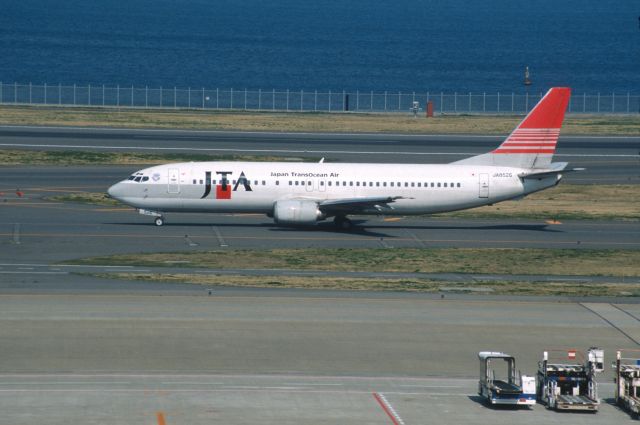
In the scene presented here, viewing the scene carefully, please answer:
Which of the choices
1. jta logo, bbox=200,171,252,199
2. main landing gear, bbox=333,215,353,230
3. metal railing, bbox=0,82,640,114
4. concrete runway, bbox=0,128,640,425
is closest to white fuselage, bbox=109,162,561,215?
jta logo, bbox=200,171,252,199

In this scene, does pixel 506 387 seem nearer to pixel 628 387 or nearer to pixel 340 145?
pixel 628 387

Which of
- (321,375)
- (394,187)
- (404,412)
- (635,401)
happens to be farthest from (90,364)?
(394,187)

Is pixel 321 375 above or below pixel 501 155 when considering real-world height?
below

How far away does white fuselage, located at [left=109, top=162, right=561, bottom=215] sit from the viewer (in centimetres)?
6475

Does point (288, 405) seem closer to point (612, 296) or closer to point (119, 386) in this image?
point (119, 386)

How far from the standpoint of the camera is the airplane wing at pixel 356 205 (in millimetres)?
64438

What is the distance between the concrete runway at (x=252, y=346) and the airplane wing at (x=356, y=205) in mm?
10366

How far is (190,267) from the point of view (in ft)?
173

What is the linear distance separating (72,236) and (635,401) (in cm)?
3675

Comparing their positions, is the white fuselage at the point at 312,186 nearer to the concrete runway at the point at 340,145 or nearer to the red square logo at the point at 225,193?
the red square logo at the point at 225,193

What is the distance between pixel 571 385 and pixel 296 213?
33144mm

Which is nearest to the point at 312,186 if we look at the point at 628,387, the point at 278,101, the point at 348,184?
the point at 348,184

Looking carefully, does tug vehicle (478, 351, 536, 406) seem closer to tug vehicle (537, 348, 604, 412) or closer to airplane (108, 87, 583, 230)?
tug vehicle (537, 348, 604, 412)

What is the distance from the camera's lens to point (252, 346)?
124 feet
